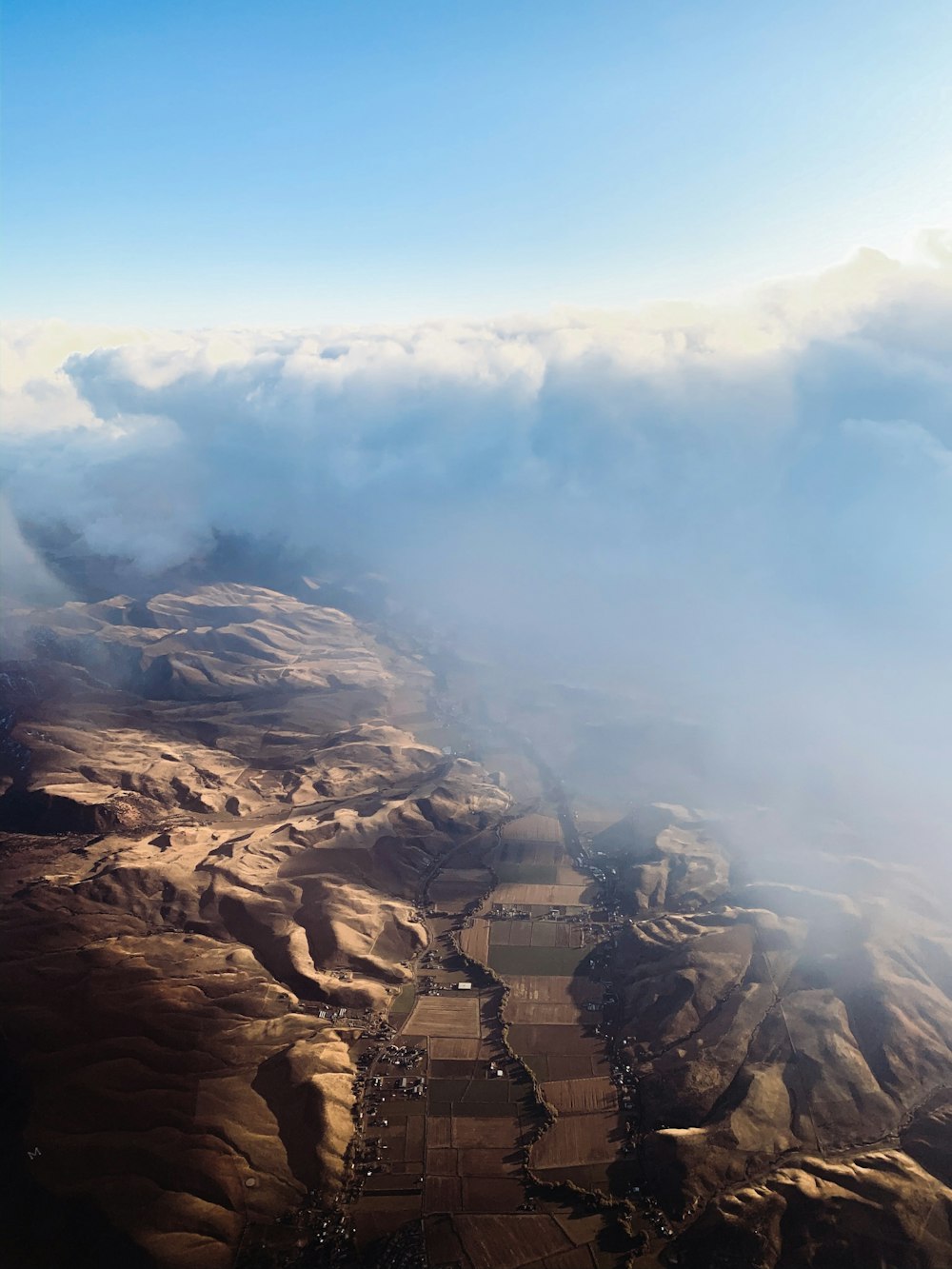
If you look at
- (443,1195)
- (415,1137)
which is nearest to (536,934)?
(415,1137)

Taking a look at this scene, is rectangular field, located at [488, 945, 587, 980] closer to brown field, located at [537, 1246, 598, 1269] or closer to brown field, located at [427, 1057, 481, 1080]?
brown field, located at [427, 1057, 481, 1080]

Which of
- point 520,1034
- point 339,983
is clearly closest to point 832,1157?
point 520,1034

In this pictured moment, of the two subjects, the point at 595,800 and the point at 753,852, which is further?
the point at 595,800

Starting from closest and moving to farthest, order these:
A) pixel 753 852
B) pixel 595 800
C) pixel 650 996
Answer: pixel 650 996 < pixel 753 852 < pixel 595 800

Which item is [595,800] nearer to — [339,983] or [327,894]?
[327,894]

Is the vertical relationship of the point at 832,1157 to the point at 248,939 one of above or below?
above

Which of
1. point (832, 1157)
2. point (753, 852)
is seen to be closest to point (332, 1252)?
point (832, 1157)

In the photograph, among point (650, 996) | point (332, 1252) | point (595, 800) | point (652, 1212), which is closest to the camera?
point (332, 1252)
